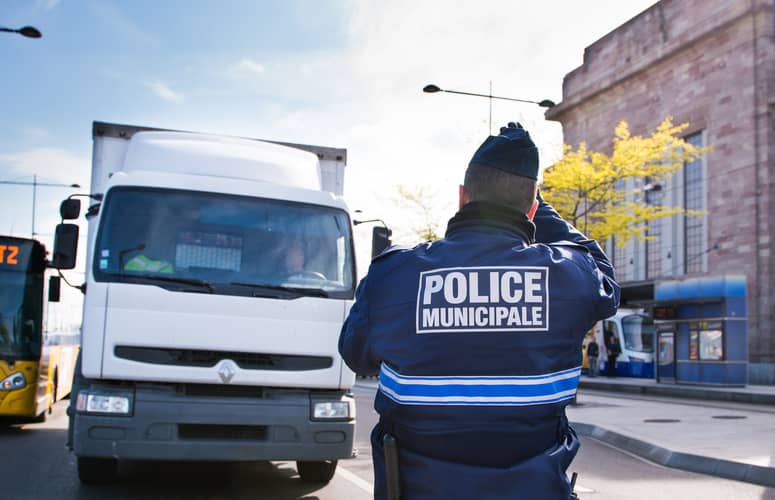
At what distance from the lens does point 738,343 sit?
24.7 metres

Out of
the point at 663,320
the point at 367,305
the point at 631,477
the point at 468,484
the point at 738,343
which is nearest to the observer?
the point at 468,484

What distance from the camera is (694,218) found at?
116ft

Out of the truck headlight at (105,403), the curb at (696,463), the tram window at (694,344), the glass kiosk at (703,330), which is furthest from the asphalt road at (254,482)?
the tram window at (694,344)

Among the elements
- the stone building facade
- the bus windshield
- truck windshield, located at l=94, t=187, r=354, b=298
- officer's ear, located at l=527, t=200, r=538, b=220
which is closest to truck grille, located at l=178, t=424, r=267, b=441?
truck windshield, located at l=94, t=187, r=354, b=298

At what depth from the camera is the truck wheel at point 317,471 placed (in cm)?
789

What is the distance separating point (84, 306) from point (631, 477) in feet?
19.3

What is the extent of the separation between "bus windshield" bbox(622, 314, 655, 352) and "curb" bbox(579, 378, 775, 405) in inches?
246

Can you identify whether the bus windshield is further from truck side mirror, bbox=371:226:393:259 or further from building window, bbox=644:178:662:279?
truck side mirror, bbox=371:226:393:259

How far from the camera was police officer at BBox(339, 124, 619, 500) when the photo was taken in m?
2.26

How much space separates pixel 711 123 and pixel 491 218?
113ft

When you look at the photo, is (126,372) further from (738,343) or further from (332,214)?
(738,343)

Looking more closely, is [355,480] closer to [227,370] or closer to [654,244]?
[227,370]

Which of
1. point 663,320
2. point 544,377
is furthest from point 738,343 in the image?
point 544,377

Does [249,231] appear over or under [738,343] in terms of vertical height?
over
